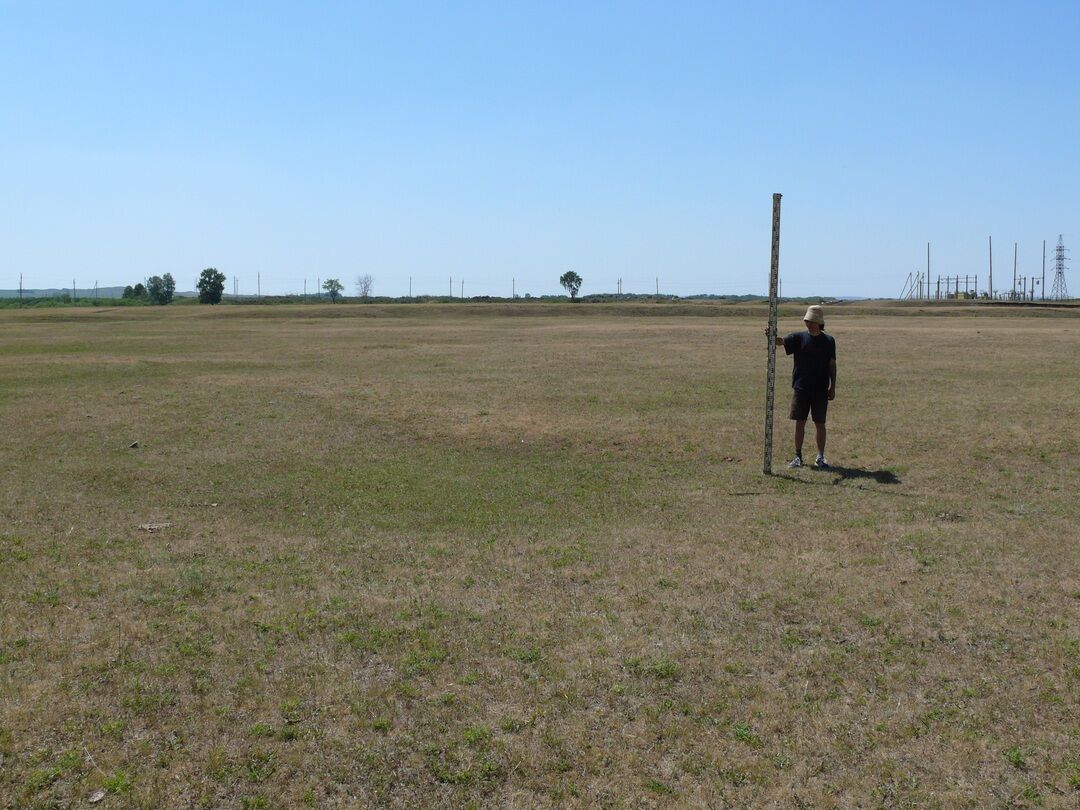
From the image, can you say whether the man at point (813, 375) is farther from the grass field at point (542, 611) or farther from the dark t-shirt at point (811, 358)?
the grass field at point (542, 611)

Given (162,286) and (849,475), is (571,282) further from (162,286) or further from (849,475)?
(849,475)

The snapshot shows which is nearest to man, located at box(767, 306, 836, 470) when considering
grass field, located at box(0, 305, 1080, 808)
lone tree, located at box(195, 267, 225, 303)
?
grass field, located at box(0, 305, 1080, 808)

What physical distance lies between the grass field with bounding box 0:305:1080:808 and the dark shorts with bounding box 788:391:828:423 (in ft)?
3.02

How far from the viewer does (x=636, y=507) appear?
37.8 feet

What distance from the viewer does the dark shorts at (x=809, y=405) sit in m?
13.7

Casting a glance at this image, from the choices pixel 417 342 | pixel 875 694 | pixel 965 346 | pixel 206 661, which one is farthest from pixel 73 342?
pixel 875 694

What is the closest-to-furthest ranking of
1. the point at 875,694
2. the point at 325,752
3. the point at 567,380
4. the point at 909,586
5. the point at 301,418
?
1. the point at 325,752
2. the point at 875,694
3. the point at 909,586
4. the point at 301,418
5. the point at 567,380

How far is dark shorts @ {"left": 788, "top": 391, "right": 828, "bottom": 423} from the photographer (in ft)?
44.9

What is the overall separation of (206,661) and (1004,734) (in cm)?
503

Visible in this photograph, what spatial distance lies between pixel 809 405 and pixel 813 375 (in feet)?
1.52

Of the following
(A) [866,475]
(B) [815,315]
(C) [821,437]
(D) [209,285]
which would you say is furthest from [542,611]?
(D) [209,285]

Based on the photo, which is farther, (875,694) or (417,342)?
(417,342)

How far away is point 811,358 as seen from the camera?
13.6 metres

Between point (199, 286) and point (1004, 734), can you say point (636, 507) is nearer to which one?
point (1004, 734)
